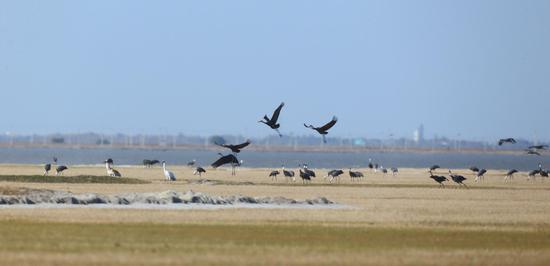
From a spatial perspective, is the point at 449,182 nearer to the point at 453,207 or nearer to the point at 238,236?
the point at 453,207

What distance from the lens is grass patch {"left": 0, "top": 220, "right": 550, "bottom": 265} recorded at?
23.0 metres

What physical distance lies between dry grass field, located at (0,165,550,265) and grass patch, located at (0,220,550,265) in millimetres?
23

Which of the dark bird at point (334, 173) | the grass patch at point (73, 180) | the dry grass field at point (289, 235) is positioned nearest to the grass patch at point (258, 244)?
the dry grass field at point (289, 235)

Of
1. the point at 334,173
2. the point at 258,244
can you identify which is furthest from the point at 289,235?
the point at 334,173

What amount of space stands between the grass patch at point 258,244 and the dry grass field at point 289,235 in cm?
2

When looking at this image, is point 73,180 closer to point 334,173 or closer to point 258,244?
point 334,173

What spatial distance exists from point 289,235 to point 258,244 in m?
2.42

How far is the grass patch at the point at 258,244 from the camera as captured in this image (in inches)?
907

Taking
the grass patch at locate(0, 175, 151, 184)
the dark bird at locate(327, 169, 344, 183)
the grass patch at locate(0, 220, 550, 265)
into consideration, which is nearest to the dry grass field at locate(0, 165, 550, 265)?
the grass patch at locate(0, 220, 550, 265)

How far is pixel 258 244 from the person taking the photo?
84.1 feet

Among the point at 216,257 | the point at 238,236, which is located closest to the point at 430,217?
the point at 238,236

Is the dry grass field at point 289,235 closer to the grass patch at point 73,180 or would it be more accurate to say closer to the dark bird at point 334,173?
the grass patch at point 73,180

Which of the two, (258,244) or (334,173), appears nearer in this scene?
(258,244)

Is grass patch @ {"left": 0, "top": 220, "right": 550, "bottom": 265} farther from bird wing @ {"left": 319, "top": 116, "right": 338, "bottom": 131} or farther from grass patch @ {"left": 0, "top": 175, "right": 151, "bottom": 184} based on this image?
grass patch @ {"left": 0, "top": 175, "right": 151, "bottom": 184}
